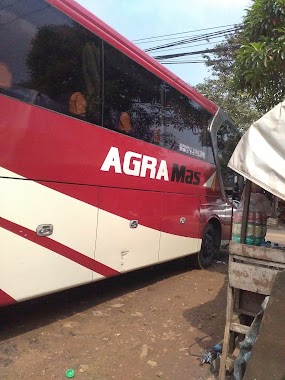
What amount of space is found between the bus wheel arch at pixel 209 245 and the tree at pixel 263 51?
2.73 m

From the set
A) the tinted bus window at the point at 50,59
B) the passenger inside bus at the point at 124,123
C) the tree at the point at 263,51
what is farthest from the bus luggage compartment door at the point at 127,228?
the tree at the point at 263,51

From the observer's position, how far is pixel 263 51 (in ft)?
18.4

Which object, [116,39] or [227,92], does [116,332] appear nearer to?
[116,39]

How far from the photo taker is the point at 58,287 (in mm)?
4090

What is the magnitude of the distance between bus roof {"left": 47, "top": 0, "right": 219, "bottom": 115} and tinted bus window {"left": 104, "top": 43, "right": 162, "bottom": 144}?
91 mm

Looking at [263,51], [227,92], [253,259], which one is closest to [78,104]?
[253,259]

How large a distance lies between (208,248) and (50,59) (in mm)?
5051

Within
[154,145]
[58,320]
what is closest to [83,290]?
[58,320]

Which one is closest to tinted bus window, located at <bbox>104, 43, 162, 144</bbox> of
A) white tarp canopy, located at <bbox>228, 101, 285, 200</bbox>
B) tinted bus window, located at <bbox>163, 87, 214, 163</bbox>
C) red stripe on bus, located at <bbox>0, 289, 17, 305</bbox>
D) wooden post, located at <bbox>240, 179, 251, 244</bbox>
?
tinted bus window, located at <bbox>163, 87, 214, 163</bbox>

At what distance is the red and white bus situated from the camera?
359 centimetres

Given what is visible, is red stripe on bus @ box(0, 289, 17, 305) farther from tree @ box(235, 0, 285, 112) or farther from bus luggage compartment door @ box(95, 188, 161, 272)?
tree @ box(235, 0, 285, 112)

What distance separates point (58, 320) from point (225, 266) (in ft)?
14.4

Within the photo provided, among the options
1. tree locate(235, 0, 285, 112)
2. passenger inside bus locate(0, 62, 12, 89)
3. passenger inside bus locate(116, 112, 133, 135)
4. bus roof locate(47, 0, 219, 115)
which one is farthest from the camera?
tree locate(235, 0, 285, 112)

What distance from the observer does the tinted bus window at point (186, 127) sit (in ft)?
20.2
